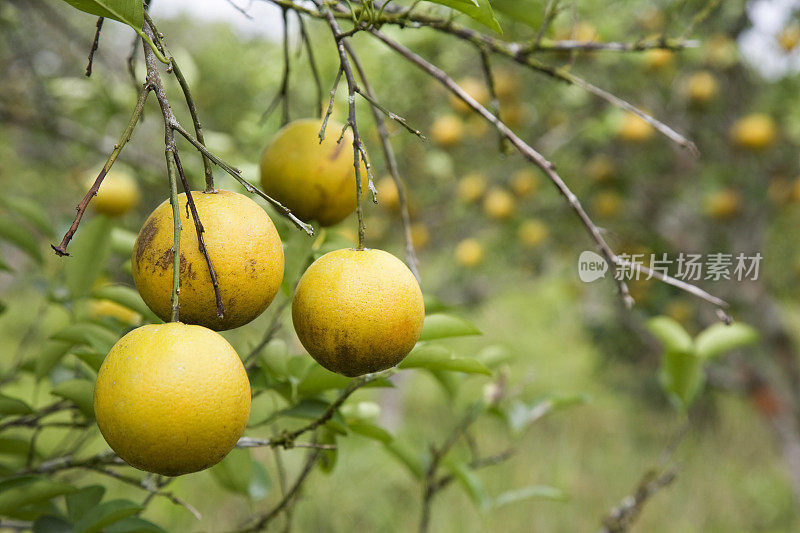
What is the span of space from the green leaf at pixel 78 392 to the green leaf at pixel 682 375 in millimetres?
875

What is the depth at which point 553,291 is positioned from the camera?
670cm

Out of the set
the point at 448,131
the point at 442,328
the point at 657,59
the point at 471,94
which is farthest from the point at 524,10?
the point at 657,59

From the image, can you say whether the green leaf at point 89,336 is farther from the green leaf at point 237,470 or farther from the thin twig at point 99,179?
the thin twig at point 99,179

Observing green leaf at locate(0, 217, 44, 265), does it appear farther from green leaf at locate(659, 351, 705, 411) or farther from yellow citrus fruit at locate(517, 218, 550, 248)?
yellow citrus fruit at locate(517, 218, 550, 248)

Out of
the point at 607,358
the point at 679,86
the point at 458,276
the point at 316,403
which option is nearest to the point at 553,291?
the point at 607,358

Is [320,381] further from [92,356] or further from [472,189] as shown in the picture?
[472,189]

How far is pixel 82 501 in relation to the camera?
0.71 m

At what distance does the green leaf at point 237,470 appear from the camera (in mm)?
829

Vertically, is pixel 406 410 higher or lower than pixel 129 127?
lower

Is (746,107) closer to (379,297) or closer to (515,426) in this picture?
(515,426)

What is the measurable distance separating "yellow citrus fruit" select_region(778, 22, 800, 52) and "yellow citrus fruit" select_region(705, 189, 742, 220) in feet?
1.97

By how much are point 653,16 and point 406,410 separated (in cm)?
341

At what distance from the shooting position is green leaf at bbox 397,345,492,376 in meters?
0.69

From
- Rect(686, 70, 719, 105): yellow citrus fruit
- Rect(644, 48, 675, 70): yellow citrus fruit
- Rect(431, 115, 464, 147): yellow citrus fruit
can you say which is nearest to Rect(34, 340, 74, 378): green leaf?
Rect(431, 115, 464, 147): yellow citrus fruit
